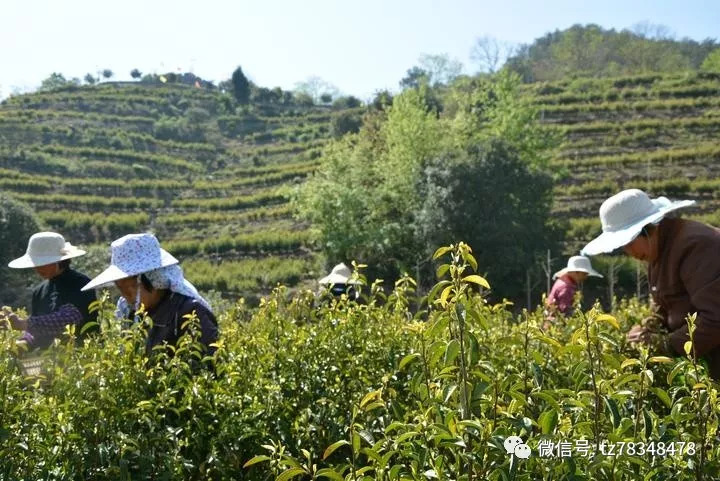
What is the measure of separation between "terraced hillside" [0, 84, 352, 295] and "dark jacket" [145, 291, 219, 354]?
761 inches

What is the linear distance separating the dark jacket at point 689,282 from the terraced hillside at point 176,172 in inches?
786

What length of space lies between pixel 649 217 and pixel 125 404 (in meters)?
2.12

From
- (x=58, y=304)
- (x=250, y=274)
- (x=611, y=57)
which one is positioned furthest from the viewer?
(x=611, y=57)

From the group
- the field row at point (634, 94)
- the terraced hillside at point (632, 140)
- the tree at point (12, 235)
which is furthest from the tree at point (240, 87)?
the tree at point (12, 235)

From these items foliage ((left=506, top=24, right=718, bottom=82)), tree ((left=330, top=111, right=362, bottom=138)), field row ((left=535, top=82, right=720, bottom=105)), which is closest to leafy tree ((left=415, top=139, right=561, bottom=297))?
tree ((left=330, top=111, right=362, bottom=138))

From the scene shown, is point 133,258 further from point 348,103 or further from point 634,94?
point 348,103

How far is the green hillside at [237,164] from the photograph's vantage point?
25.9 meters

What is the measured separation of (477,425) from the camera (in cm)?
132

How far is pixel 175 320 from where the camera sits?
9.30 feet

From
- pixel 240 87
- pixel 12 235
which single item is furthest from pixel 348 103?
pixel 12 235

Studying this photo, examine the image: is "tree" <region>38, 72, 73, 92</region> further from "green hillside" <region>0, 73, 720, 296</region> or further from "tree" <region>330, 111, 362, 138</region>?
"tree" <region>330, 111, 362, 138</region>

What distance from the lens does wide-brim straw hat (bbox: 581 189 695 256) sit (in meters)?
2.76

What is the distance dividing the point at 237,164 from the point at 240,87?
2027 centimetres

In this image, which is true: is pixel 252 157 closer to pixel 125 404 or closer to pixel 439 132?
pixel 439 132
